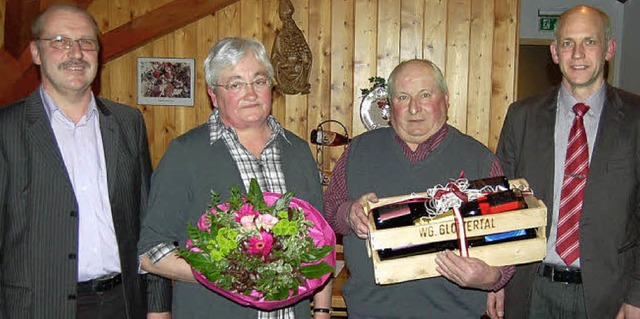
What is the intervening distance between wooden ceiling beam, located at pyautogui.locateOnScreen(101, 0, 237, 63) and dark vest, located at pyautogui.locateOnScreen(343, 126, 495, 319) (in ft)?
9.98

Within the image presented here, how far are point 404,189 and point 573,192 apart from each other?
0.68 metres

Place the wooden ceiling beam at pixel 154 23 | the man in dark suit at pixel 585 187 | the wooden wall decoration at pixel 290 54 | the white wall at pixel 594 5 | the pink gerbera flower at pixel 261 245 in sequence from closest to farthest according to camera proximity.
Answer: the pink gerbera flower at pixel 261 245 < the man in dark suit at pixel 585 187 < the wooden ceiling beam at pixel 154 23 < the wooden wall decoration at pixel 290 54 < the white wall at pixel 594 5

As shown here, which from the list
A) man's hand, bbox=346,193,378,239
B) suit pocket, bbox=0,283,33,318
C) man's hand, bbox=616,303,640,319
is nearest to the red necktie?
man's hand, bbox=616,303,640,319

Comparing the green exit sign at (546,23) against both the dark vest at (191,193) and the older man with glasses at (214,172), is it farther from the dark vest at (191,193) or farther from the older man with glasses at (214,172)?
the dark vest at (191,193)

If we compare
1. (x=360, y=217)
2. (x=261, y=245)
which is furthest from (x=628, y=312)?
(x=261, y=245)

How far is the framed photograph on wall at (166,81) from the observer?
510 cm

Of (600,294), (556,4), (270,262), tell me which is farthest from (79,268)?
(556,4)

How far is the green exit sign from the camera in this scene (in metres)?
6.75

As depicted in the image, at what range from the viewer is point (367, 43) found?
16.4 ft

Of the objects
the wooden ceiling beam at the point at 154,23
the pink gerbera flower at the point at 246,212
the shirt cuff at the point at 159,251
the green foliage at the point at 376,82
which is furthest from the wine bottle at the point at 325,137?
the pink gerbera flower at the point at 246,212

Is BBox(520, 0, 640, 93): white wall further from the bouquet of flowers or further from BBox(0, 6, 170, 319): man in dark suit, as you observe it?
the bouquet of flowers

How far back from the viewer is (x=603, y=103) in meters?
2.38

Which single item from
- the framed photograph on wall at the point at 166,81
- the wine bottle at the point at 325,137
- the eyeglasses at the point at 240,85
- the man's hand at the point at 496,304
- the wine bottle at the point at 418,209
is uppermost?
the framed photograph on wall at the point at 166,81

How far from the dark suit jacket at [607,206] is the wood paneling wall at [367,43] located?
260 centimetres
